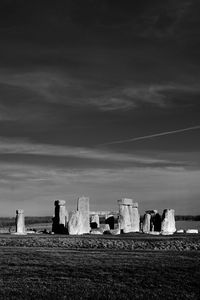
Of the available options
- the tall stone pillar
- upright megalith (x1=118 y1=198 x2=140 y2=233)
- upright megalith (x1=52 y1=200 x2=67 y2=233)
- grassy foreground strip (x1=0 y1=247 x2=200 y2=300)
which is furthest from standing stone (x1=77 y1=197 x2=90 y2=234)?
grassy foreground strip (x1=0 y1=247 x2=200 y2=300)

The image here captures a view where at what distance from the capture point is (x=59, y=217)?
38062mm

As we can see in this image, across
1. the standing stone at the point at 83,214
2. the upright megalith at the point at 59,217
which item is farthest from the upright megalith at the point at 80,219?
the upright megalith at the point at 59,217

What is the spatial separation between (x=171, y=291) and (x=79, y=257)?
273 inches

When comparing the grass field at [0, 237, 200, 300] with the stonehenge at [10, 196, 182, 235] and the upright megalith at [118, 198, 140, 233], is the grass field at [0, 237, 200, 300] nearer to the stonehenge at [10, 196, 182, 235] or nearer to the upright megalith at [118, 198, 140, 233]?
the stonehenge at [10, 196, 182, 235]

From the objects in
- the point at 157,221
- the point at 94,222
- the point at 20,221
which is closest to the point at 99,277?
the point at 20,221

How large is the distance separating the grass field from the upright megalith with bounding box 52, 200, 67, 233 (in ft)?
66.7

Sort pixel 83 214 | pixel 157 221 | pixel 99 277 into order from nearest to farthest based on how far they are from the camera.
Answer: pixel 99 277 < pixel 83 214 < pixel 157 221

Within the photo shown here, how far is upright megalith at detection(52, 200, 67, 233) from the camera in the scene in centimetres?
3734

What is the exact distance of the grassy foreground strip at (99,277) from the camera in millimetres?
10219

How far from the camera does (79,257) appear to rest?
55.6ft

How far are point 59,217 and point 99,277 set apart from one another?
26164 millimetres

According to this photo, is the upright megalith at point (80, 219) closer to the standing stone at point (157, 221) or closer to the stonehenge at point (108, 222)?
the stonehenge at point (108, 222)

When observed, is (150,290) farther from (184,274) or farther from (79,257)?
(79,257)

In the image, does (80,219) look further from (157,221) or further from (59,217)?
(157,221)
